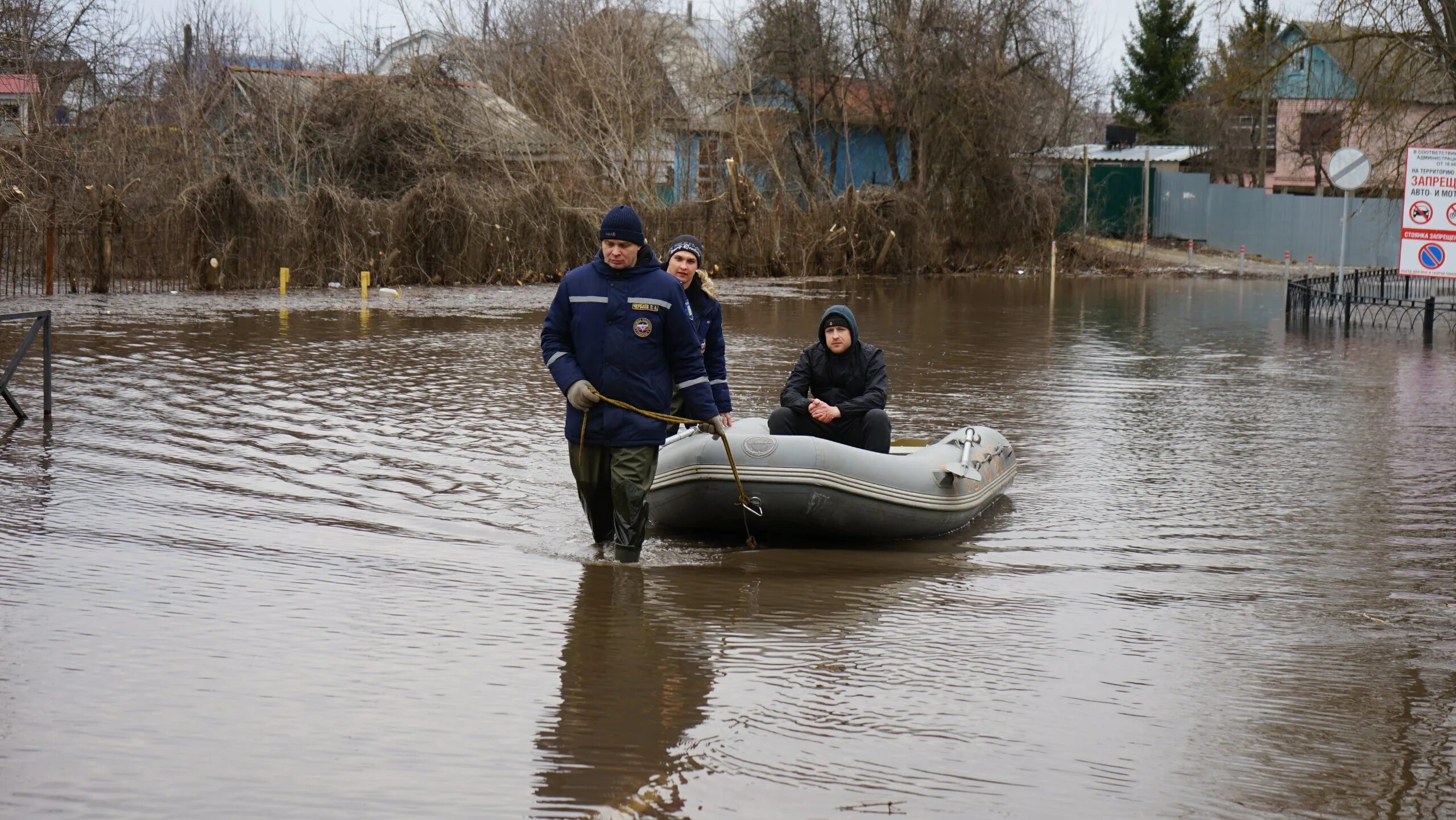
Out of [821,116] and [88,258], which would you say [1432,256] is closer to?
[88,258]

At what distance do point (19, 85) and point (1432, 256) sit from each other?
32403 mm

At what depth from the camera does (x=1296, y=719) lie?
17.0 feet

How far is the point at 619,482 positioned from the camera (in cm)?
734

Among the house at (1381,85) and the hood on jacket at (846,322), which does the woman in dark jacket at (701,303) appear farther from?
the house at (1381,85)

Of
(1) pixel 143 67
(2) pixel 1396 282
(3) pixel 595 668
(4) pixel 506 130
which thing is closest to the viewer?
(3) pixel 595 668

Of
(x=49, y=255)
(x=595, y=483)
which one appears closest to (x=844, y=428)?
(x=595, y=483)

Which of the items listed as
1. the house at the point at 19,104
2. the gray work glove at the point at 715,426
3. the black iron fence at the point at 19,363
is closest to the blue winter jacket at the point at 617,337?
the gray work glove at the point at 715,426

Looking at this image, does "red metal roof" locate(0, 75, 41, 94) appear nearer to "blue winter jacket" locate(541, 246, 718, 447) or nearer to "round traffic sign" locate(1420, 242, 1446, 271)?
"round traffic sign" locate(1420, 242, 1446, 271)

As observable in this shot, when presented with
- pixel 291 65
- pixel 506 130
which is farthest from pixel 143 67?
pixel 506 130

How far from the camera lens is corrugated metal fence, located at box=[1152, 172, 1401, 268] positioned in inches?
1619

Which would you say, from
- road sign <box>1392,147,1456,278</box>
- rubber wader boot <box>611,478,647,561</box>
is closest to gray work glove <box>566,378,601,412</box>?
rubber wader boot <box>611,478,647,561</box>

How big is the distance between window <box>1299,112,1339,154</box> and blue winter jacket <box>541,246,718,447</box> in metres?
46.3

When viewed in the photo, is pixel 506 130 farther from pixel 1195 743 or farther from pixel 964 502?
pixel 1195 743

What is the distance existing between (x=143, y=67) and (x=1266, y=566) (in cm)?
4067
